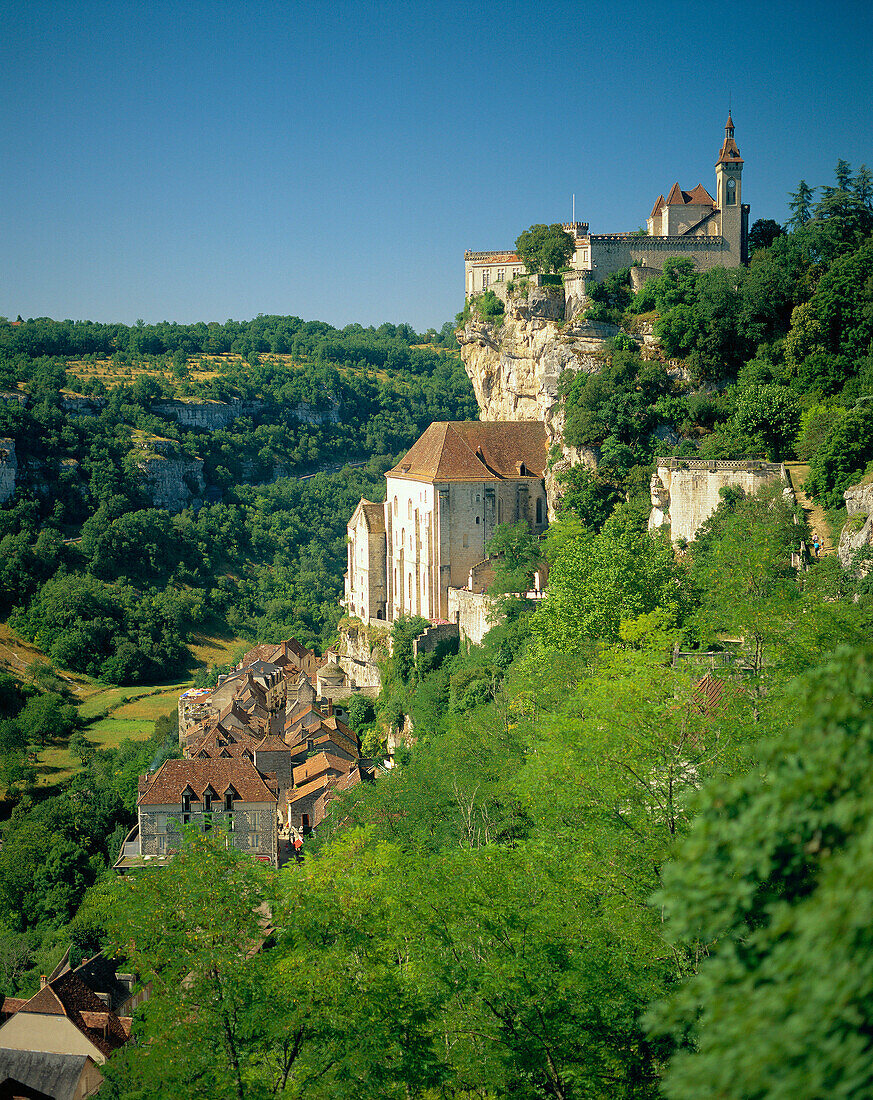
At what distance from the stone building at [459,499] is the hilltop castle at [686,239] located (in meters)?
8.55

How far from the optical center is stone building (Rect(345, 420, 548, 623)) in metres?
52.6

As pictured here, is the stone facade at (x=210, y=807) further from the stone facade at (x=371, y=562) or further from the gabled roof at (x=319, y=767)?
the stone facade at (x=371, y=562)

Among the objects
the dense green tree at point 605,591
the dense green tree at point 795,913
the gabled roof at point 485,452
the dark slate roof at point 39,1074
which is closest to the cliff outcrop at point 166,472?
the gabled roof at point 485,452

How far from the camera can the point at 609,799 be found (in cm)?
1639

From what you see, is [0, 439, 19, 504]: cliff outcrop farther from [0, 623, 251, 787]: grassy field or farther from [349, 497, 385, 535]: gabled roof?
[349, 497, 385, 535]: gabled roof

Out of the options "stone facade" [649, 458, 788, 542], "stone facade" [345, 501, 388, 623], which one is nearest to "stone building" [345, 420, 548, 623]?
"stone facade" [345, 501, 388, 623]

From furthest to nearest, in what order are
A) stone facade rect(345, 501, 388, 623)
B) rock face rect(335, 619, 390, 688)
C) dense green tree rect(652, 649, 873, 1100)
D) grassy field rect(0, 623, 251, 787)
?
grassy field rect(0, 623, 251, 787), stone facade rect(345, 501, 388, 623), rock face rect(335, 619, 390, 688), dense green tree rect(652, 649, 873, 1100)

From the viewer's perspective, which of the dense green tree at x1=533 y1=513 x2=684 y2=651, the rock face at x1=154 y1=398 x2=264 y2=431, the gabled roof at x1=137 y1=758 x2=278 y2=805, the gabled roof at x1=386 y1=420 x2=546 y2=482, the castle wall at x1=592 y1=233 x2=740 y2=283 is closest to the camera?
the dense green tree at x1=533 y1=513 x2=684 y2=651

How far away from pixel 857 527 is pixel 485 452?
24.9 m

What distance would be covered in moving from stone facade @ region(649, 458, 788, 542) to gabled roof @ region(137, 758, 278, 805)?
18861 mm

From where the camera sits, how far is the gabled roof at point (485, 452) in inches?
2079

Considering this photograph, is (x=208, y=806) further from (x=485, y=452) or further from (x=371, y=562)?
(x=485, y=452)

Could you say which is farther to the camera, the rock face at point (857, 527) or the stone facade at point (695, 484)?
the stone facade at point (695, 484)

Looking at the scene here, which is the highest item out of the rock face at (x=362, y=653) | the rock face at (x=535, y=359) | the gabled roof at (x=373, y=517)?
the rock face at (x=535, y=359)
